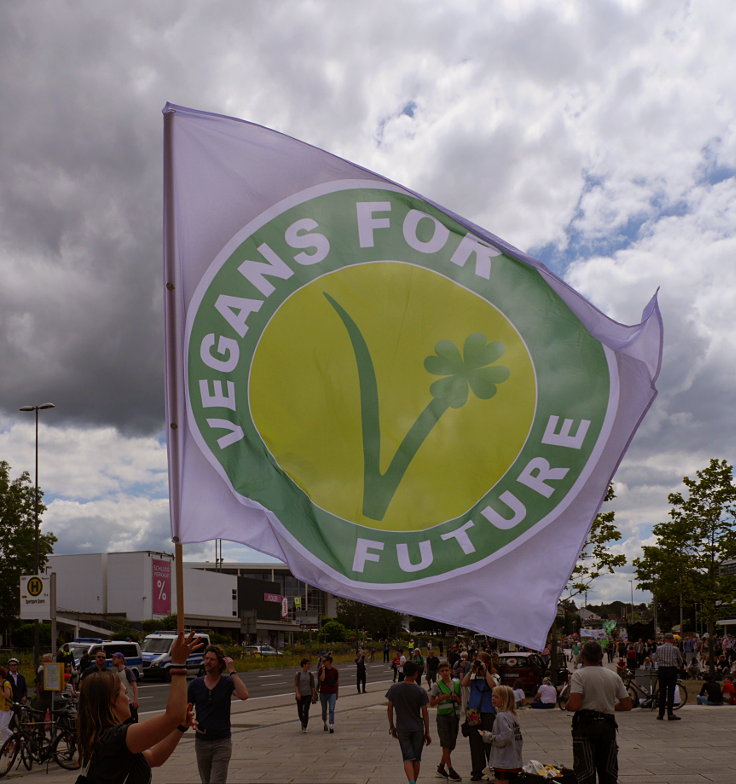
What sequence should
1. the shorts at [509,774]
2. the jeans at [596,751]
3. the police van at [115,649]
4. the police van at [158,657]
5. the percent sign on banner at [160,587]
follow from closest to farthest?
the jeans at [596,751] < the shorts at [509,774] < the police van at [115,649] < the police van at [158,657] < the percent sign on banner at [160,587]

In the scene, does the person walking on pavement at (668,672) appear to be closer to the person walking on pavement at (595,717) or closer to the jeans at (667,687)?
the jeans at (667,687)

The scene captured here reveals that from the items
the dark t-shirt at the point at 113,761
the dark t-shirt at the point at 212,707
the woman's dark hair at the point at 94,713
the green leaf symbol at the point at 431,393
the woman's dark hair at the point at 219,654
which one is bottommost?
the dark t-shirt at the point at 212,707

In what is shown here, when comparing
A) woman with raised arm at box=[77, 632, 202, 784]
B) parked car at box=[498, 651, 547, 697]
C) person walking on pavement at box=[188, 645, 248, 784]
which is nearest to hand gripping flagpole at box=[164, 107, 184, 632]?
woman with raised arm at box=[77, 632, 202, 784]

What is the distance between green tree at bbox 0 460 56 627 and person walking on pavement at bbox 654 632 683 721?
1698 inches

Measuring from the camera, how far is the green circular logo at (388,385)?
16.3ft

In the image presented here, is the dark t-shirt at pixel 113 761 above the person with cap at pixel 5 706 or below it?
above

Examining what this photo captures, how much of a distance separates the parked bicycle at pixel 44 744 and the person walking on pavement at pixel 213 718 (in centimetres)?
845

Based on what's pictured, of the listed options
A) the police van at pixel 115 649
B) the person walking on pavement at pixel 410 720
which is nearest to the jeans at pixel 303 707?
the person walking on pavement at pixel 410 720

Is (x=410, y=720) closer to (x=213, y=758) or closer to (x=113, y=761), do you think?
(x=213, y=758)

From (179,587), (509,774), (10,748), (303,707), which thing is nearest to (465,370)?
(179,587)

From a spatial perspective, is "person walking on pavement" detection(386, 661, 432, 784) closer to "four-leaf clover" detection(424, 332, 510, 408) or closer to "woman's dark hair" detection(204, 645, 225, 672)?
"woman's dark hair" detection(204, 645, 225, 672)

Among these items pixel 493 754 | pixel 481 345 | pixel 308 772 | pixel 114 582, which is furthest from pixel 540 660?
pixel 114 582

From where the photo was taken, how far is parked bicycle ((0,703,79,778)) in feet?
51.0

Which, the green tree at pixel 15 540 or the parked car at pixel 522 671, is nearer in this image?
the parked car at pixel 522 671
